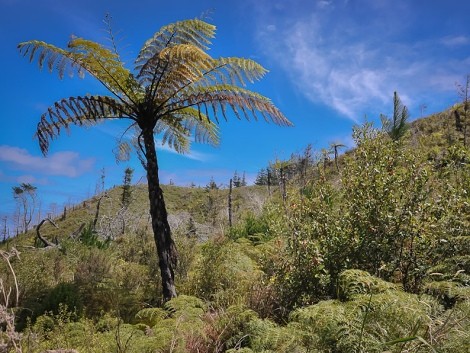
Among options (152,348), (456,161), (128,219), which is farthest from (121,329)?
(128,219)

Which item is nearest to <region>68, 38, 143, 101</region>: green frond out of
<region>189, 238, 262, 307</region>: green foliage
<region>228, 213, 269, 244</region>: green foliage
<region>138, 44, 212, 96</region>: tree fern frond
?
<region>138, 44, 212, 96</region>: tree fern frond

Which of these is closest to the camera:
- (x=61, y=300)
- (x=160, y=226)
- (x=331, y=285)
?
(x=331, y=285)

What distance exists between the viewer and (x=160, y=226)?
694 cm

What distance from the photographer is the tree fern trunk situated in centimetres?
681

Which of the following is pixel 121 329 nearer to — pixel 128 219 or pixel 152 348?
pixel 152 348

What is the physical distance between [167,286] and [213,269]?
2.67 ft

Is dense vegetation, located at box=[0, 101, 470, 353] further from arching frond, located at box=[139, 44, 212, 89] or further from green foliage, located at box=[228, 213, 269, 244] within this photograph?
green foliage, located at box=[228, 213, 269, 244]

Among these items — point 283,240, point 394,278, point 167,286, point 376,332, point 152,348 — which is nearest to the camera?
point 376,332

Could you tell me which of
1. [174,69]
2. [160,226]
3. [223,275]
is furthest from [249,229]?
[174,69]

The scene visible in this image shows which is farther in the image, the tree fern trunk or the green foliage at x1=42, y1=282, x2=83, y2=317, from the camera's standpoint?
the tree fern trunk

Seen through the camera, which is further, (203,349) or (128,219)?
(128,219)

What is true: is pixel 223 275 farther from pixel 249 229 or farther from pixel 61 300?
pixel 249 229

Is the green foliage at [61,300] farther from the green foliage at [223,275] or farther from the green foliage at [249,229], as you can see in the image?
the green foliage at [249,229]

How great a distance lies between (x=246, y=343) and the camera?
4.20 metres
